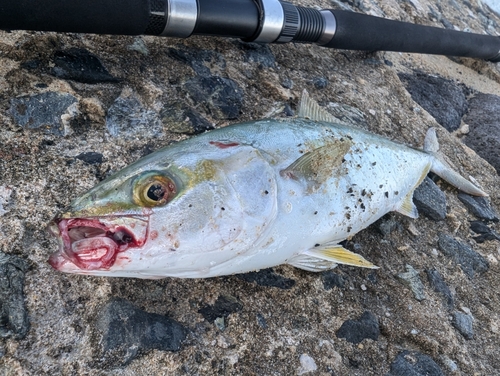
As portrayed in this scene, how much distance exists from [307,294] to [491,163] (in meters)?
2.51

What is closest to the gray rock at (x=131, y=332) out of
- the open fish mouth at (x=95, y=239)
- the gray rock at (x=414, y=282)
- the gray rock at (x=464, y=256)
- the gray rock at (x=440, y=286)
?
the open fish mouth at (x=95, y=239)

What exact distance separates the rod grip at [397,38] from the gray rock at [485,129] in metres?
0.58

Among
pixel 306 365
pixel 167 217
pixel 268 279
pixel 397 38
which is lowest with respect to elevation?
pixel 306 365

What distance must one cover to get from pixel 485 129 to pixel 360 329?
107 inches

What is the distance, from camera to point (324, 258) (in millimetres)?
2191

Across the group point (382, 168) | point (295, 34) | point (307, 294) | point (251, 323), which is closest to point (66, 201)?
point (251, 323)

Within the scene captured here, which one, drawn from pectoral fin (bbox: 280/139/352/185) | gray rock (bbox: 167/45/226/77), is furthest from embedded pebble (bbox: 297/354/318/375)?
gray rock (bbox: 167/45/226/77)

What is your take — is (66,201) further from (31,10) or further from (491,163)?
(491,163)

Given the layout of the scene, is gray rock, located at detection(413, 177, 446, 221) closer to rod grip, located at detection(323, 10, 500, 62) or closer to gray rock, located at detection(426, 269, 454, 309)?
gray rock, located at detection(426, 269, 454, 309)

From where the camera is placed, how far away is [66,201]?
6.95ft

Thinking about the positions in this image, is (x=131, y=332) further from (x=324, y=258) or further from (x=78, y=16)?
(x=78, y=16)

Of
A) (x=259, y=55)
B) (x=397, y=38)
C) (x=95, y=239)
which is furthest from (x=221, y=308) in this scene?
(x=397, y=38)

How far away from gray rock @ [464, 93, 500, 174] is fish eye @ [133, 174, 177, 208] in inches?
126

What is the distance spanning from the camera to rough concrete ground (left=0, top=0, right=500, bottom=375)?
187 centimetres
